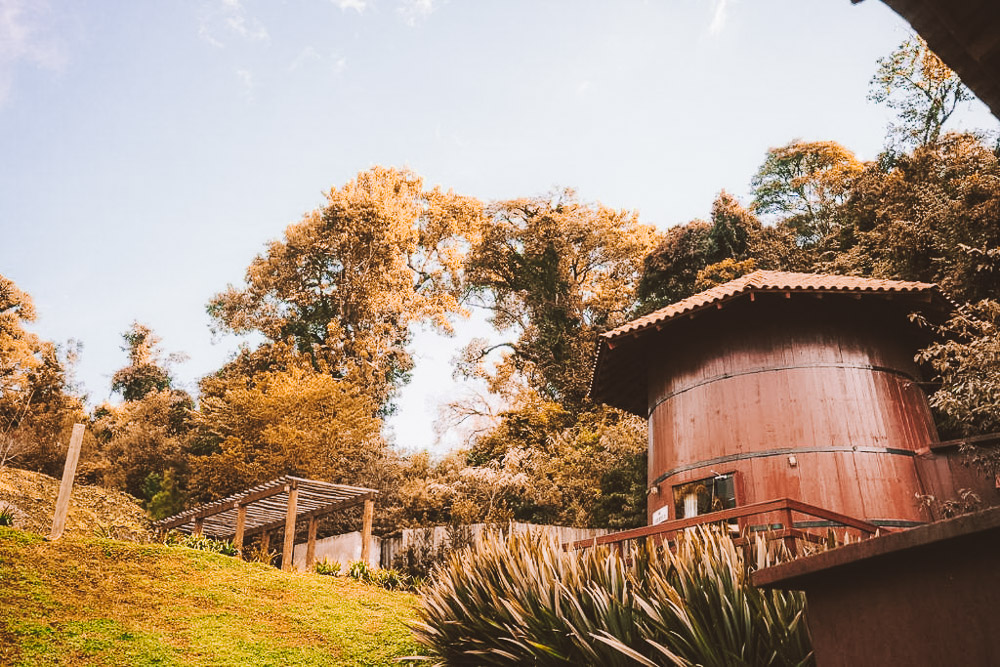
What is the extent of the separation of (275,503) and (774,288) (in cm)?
1227

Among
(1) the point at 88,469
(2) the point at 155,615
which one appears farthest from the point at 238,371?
(2) the point at 155,615

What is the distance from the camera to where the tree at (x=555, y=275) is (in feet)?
94.5

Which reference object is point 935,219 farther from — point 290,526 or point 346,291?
point 346,291

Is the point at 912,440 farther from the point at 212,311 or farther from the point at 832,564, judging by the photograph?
the point at 212,311

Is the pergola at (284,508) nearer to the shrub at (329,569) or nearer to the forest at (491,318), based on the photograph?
the shrub at (329,569)

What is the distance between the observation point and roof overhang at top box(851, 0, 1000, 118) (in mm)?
2605

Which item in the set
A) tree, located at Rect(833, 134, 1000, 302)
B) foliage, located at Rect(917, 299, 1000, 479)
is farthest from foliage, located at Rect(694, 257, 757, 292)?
foliage, located at Rect(917, 299, 1000, 479)

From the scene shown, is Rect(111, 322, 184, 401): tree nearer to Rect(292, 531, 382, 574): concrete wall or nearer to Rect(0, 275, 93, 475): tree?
Rect(0, 275, 93, 475): tree

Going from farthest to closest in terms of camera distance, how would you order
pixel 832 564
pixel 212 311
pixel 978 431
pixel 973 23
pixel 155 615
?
pixel 212 311
pixel 978 431
pixel 155 615
pixel 973 23
pixel 832 564

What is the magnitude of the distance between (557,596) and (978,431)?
29.8 ft

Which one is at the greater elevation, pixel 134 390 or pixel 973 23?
pixel 134 390

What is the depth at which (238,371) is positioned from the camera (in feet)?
95.8

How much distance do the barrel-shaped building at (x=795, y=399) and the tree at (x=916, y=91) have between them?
50.1 feet

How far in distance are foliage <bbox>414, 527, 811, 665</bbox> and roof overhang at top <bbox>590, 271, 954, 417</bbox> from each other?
17.2ft
